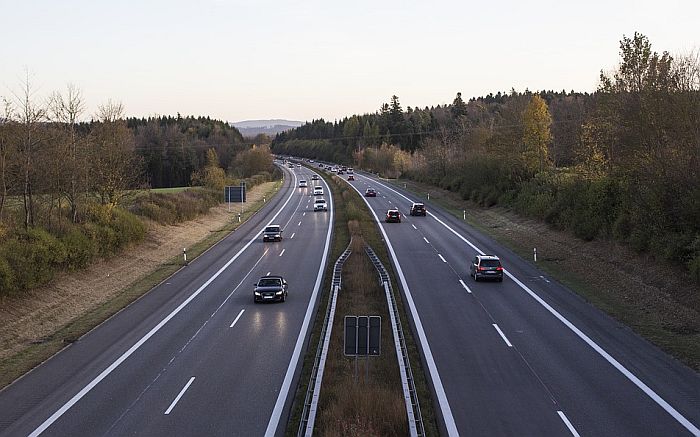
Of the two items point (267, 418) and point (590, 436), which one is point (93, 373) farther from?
point (590, 436)

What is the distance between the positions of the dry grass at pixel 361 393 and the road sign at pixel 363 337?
0.91 meters

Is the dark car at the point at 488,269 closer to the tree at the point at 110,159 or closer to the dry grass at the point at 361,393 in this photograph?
the dry grass at the point at 361,393

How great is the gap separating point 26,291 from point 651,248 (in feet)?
95.6

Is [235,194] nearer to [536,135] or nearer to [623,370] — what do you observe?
[536,135]

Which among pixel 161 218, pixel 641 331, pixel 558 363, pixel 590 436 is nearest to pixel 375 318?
pixel 590 436

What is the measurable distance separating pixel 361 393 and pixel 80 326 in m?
14.1

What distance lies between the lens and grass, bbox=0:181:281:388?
1964 cm

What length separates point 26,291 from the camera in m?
27.8

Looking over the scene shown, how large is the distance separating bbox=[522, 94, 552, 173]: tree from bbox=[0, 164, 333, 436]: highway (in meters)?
36.4

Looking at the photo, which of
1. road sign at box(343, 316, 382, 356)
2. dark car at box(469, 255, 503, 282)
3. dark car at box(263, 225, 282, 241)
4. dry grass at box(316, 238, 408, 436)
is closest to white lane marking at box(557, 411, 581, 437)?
dry grass at box(316, 238, 408, 436)

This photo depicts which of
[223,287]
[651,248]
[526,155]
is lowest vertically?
[223,287]

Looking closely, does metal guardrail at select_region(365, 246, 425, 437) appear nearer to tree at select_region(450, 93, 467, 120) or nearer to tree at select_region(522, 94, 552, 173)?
tree at select_region(522, 94, 552, 173)

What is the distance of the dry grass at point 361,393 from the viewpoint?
1370 cm

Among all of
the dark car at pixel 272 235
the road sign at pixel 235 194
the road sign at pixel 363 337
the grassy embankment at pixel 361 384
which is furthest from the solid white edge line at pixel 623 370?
the road sign at pixel 235 194
